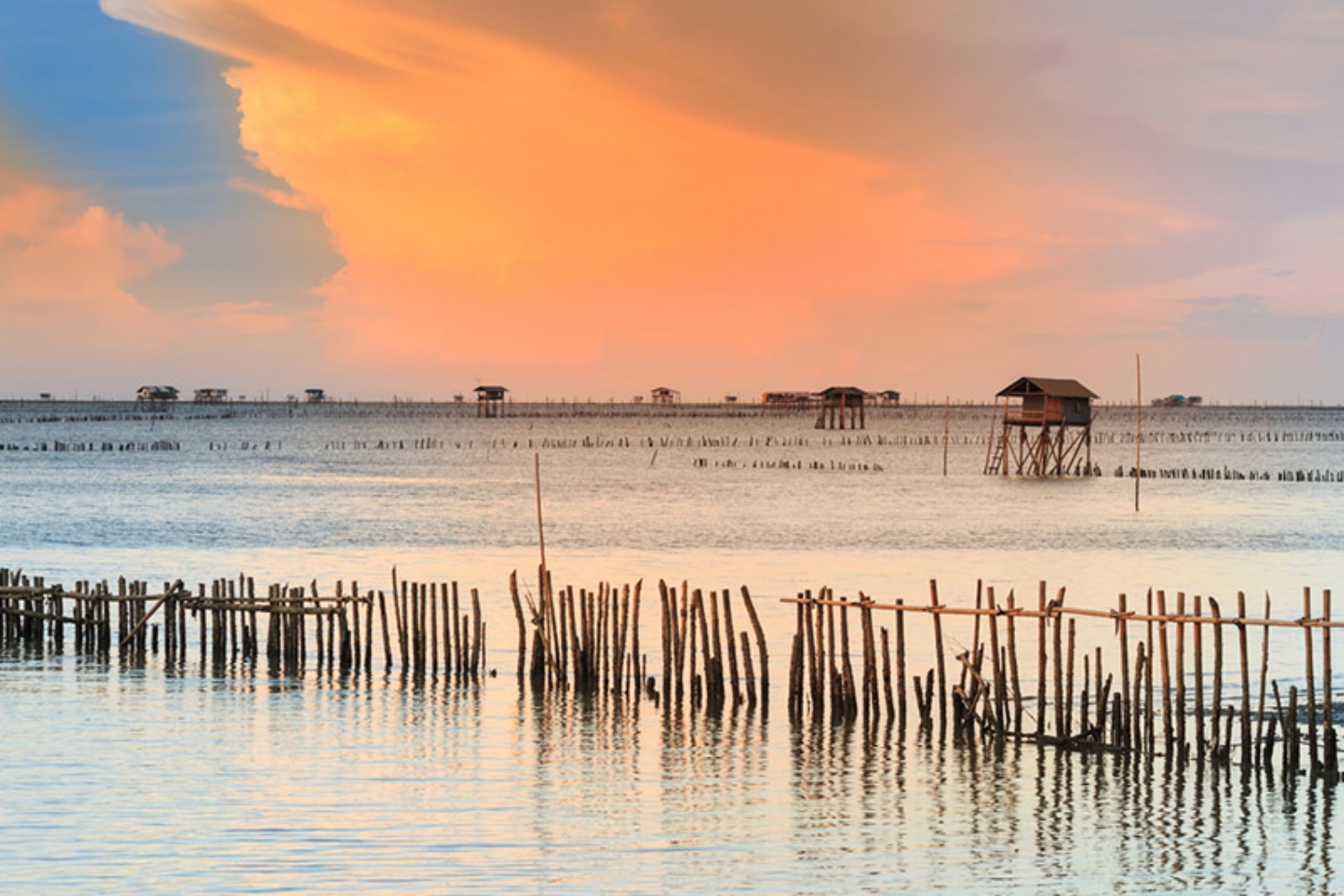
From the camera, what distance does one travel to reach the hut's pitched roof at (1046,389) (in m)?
77.7

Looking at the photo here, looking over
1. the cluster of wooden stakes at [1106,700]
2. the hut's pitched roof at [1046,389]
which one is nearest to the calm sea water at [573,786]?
the cluster of wooden stakes at [1106,700]

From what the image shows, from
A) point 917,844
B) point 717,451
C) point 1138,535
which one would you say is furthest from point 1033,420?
point 917,844

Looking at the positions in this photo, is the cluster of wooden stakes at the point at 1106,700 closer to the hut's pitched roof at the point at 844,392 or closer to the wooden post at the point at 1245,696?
the wooden post at the point at 1245,696

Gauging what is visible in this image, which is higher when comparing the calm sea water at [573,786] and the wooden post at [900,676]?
the wooden post at [900,676]

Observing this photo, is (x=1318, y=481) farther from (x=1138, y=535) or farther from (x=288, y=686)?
(x=288, y=686)

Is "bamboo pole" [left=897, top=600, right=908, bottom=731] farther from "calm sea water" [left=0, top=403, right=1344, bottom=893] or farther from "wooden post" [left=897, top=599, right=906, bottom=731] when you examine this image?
"calm sea water" [left=0, top=403, right=1344, bottom=893]

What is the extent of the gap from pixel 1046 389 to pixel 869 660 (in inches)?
2411

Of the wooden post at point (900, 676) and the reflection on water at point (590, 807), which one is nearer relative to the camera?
the reflection on water at point (590, 807)

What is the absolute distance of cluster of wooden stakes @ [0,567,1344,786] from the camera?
16453 mm

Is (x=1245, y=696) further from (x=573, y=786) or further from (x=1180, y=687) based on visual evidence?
(x=573, y=786)

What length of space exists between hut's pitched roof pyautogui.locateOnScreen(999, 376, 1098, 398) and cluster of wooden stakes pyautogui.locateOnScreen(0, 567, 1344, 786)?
50.0 metres

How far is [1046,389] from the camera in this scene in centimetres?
7762

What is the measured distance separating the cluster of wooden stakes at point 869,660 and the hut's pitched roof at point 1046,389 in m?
50.0

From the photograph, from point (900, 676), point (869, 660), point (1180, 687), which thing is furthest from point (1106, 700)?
point (869, 660)
